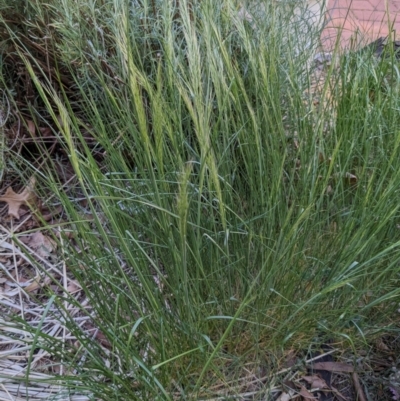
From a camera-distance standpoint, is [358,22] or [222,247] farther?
[358,22]

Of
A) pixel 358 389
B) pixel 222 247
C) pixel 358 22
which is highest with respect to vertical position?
pixel 358 22

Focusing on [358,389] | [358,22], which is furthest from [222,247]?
[358,22]

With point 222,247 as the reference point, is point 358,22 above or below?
above

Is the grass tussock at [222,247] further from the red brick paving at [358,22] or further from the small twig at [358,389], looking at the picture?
the red brick paving at [358,22]

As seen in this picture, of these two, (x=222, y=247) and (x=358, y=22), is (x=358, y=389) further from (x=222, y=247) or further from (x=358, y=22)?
(x=358, y=22)

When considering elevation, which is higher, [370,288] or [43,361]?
[370,288]

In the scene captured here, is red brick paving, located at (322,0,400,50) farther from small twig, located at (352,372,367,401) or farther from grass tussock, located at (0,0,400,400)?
small twig, located at (352,372,367,401)

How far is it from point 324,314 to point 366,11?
3064mm

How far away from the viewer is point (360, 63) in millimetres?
1399

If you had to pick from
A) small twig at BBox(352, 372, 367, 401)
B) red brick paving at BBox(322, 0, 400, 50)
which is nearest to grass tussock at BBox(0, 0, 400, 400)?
small twig at BBox(352, 372, 367, 401)

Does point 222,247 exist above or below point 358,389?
above

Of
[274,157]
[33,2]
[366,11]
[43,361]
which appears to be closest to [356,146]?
[274,157]

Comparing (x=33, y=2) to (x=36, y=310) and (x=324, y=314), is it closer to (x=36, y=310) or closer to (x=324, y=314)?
→ (x=36, y=310)

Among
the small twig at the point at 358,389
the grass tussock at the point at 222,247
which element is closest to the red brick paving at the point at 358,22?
the grass tussock at the point at 222,247
